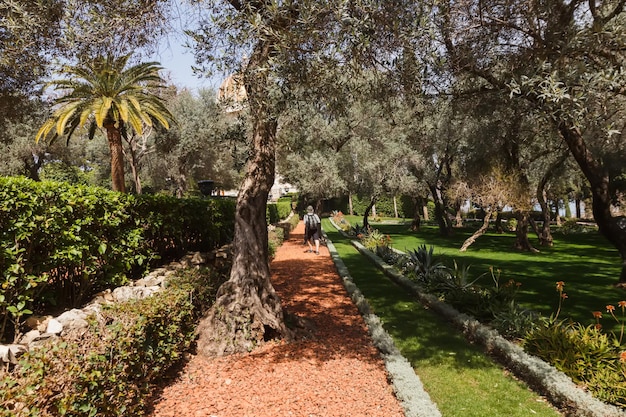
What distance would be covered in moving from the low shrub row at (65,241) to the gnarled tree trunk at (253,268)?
1501 millimetres

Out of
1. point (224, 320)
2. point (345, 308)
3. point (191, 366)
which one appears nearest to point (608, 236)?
point (345, 308)

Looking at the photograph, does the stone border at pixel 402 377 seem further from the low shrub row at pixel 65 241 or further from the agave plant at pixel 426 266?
the low shrub row at pixel 65 241

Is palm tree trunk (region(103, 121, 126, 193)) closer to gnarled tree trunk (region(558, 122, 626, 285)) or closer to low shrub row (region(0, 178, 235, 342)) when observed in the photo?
low shrub row (region(0, 178, 235, 342))

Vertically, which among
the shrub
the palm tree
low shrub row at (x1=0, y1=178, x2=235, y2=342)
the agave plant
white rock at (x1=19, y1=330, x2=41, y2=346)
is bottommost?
the shrub

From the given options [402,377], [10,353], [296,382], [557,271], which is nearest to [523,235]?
[557,271]

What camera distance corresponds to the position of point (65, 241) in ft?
14.0

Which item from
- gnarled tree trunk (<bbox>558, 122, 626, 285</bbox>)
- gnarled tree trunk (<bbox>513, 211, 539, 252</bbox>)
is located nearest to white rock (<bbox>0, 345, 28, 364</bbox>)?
gnarled tree trunk (<bbox>558, 122, 626, 285</bbox>)

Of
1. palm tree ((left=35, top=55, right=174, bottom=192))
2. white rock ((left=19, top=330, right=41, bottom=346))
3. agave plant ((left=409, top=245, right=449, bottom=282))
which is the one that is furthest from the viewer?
palm tree ((left=35, top=55, right=174, bottom=192))

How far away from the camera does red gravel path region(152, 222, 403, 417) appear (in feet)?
12.4

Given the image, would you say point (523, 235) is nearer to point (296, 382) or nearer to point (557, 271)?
point (557, 271)

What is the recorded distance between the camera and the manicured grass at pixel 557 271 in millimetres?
7469

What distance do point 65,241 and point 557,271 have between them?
13192 mm

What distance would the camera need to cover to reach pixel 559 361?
171 inches

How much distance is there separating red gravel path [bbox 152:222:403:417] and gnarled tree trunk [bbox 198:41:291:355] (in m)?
0.26
